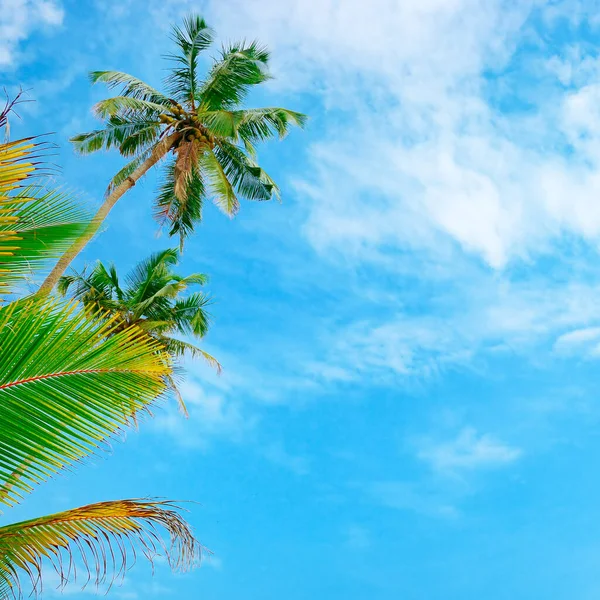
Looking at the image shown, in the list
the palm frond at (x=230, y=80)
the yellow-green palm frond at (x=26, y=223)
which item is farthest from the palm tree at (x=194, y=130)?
the yellow-green palm frond at (x=26, y=223)

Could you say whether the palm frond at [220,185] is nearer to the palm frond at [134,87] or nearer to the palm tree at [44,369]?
the palm frond at [134,87]

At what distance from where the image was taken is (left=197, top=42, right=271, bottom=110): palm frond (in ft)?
60.2

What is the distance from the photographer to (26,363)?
3.73m

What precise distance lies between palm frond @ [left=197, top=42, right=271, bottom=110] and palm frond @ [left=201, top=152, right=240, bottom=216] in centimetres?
142

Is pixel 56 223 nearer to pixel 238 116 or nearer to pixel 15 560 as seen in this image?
pixel 15 560

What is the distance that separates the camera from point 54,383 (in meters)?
3.81

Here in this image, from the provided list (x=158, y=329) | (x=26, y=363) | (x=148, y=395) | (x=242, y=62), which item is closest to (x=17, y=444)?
(x=26, y=363)

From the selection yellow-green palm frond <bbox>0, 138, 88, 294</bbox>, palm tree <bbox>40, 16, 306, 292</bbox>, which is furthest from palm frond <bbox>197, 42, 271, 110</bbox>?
yellow-green palm frond <bbox>0, 138, 88, 294</bbox>

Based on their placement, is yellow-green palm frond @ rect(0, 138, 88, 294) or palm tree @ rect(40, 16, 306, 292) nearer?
yellow-green palm frond @ rect(0, 138, 88, 294)

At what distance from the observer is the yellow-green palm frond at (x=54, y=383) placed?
364 cm

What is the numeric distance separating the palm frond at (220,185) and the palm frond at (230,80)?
4.67 feet

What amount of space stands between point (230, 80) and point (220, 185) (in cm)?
281

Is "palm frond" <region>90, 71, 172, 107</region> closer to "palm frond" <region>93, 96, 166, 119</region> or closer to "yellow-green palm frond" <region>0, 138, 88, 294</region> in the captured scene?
"palm frond" <region>93, 96, 166, 119</region>

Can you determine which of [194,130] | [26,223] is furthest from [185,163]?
[26,223]
